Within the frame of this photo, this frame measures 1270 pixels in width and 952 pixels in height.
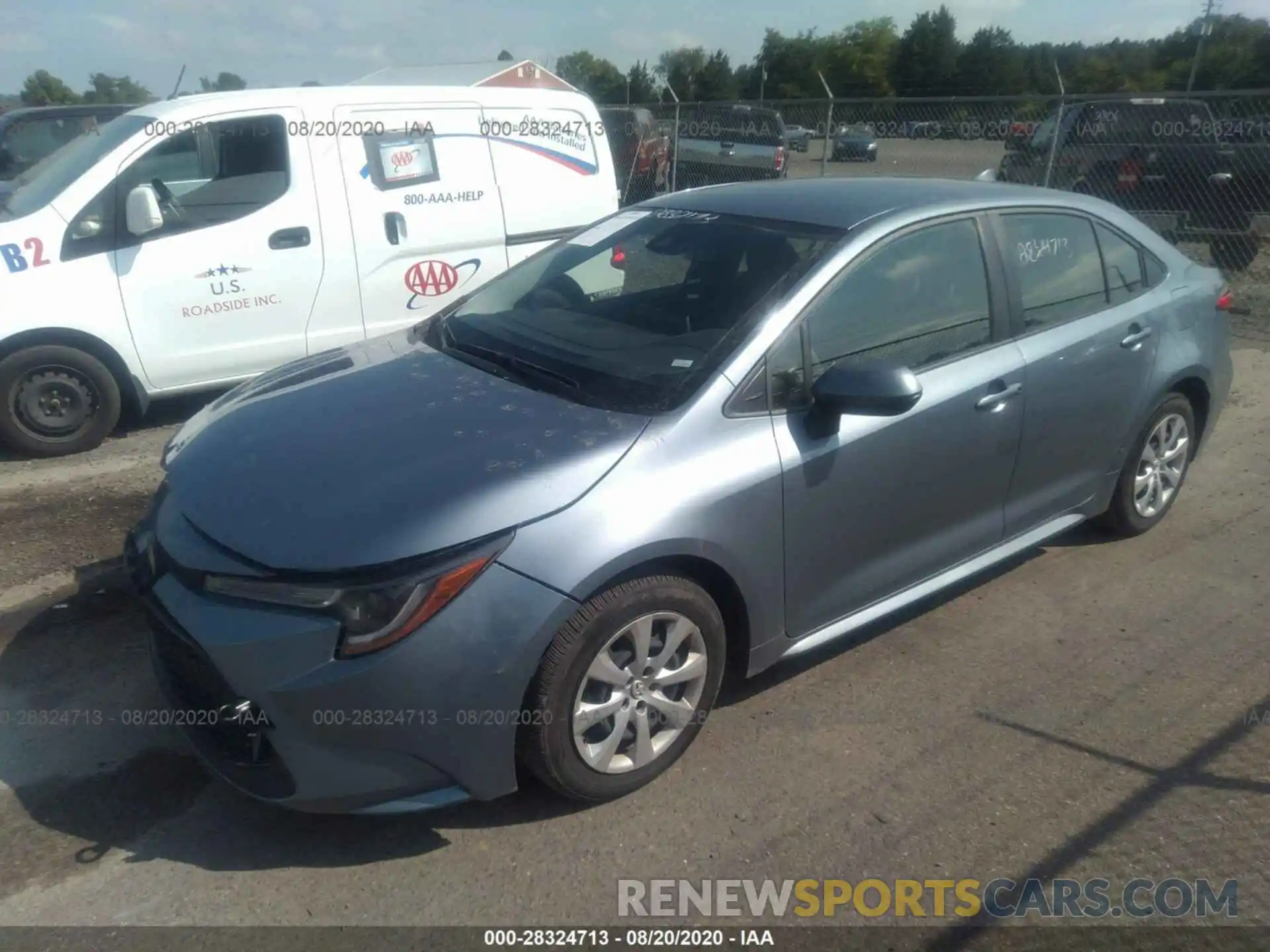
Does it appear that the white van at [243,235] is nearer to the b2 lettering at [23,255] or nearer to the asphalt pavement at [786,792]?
the b2 lettering at [23,255]

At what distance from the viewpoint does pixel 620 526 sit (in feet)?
9.25

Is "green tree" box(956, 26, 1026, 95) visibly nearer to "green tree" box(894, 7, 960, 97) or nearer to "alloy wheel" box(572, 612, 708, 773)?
"green tree" box(894, 7, 960, 97)

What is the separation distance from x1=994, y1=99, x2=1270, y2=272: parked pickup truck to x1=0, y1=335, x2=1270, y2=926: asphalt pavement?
23.3ft

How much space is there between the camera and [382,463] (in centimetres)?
293

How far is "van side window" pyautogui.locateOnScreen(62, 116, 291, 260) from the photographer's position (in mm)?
5844

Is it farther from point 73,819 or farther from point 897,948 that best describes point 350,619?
point 897,948

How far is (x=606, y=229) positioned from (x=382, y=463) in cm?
181

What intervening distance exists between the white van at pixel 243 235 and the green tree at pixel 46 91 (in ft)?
104

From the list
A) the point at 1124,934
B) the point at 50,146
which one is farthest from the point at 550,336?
the point at 50,146

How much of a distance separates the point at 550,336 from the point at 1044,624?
229 cm

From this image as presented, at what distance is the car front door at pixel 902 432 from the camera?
3.30m

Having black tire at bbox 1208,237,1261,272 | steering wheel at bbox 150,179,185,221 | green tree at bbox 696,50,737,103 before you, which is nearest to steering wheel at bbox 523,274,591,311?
steering wheel at bbox 150,179,185,221

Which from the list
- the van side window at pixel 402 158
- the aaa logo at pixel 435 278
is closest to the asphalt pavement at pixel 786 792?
the aaa logo at pixel 435 278

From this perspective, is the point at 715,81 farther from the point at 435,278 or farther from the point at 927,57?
the point at 435,278
